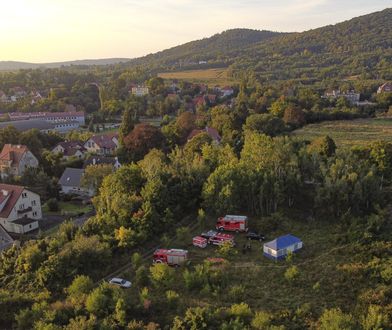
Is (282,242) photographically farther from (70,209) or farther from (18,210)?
(18,210)

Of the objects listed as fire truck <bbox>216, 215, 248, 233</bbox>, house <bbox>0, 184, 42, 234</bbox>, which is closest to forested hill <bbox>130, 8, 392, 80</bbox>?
house <bbox>0, 184, 42, 234</bbox>

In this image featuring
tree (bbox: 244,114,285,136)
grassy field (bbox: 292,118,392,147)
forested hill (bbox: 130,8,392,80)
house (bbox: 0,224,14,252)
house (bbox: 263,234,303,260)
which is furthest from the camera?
forested hill (bbox: 130,8,392,80)

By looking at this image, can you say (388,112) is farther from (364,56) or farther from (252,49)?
(252,49)

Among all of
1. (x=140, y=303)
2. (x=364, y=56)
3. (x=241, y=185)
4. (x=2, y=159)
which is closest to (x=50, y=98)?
(x=2, y=159)

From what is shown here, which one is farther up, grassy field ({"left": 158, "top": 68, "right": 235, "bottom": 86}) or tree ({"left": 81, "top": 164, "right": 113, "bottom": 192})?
grassy field ({"left": 158, "top": 68, "right": 235, "bottom": 86})

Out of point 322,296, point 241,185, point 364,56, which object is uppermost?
point 364,56

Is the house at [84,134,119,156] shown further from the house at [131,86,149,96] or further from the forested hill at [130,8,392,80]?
the forested hill at [130,8,392,80]

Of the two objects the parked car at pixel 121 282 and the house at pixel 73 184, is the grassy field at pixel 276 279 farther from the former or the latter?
the house at pixel 73 184

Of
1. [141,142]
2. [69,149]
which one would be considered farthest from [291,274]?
[69,149]
